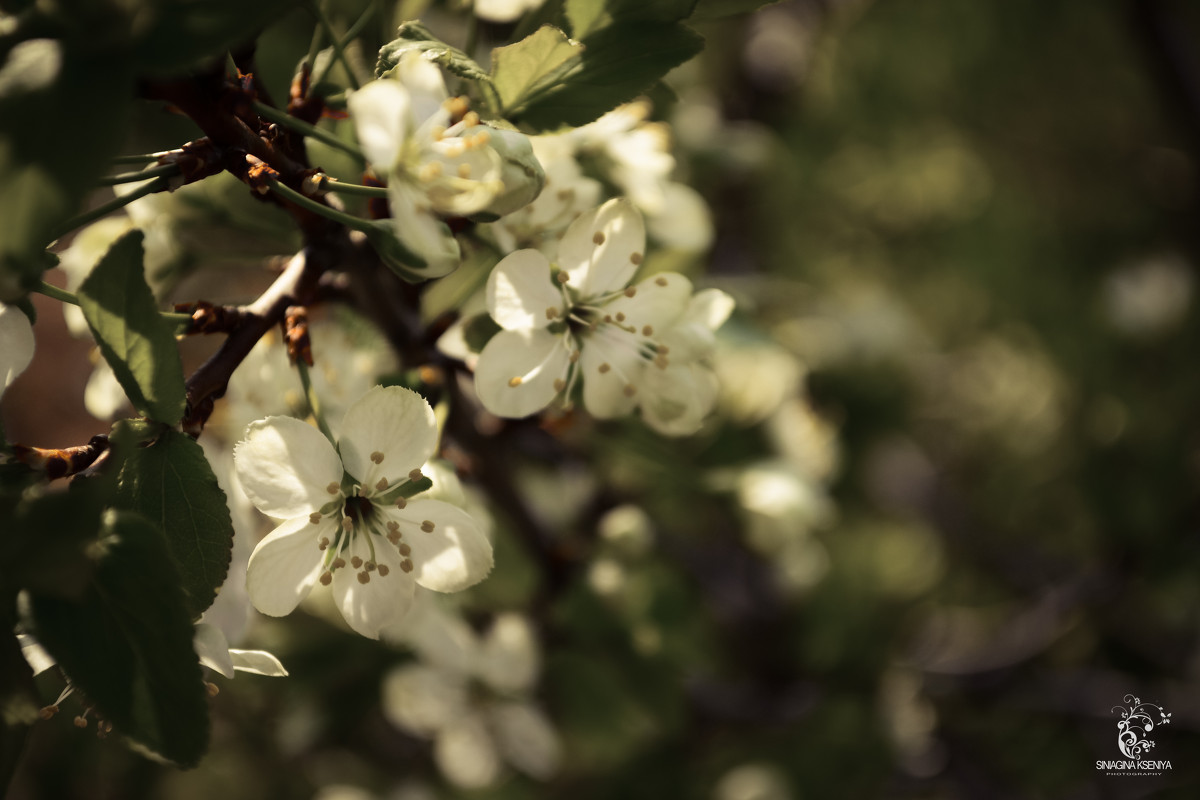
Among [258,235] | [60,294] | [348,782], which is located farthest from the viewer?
[348,782]

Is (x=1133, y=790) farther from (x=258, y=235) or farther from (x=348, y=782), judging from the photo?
(x=258, y=235)

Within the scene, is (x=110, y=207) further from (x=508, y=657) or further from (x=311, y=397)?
(x=508, y=657)

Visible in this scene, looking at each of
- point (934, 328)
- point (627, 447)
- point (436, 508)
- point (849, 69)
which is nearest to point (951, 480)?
point (934, 328)

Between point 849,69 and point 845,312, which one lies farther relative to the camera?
point 849,69

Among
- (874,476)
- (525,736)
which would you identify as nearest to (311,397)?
(525,736)

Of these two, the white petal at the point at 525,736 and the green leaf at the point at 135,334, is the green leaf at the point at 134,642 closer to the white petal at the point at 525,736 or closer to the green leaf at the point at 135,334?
the green leaf at the point at 135,334

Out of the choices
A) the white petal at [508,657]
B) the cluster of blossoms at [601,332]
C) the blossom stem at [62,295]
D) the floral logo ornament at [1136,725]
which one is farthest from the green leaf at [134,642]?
the floral logo ornament at [1136,725]

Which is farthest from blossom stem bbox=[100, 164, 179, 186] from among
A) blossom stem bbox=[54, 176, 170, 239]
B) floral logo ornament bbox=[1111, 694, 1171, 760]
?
floral logo ornament bbox=[1111, 694, 1171, 760]
